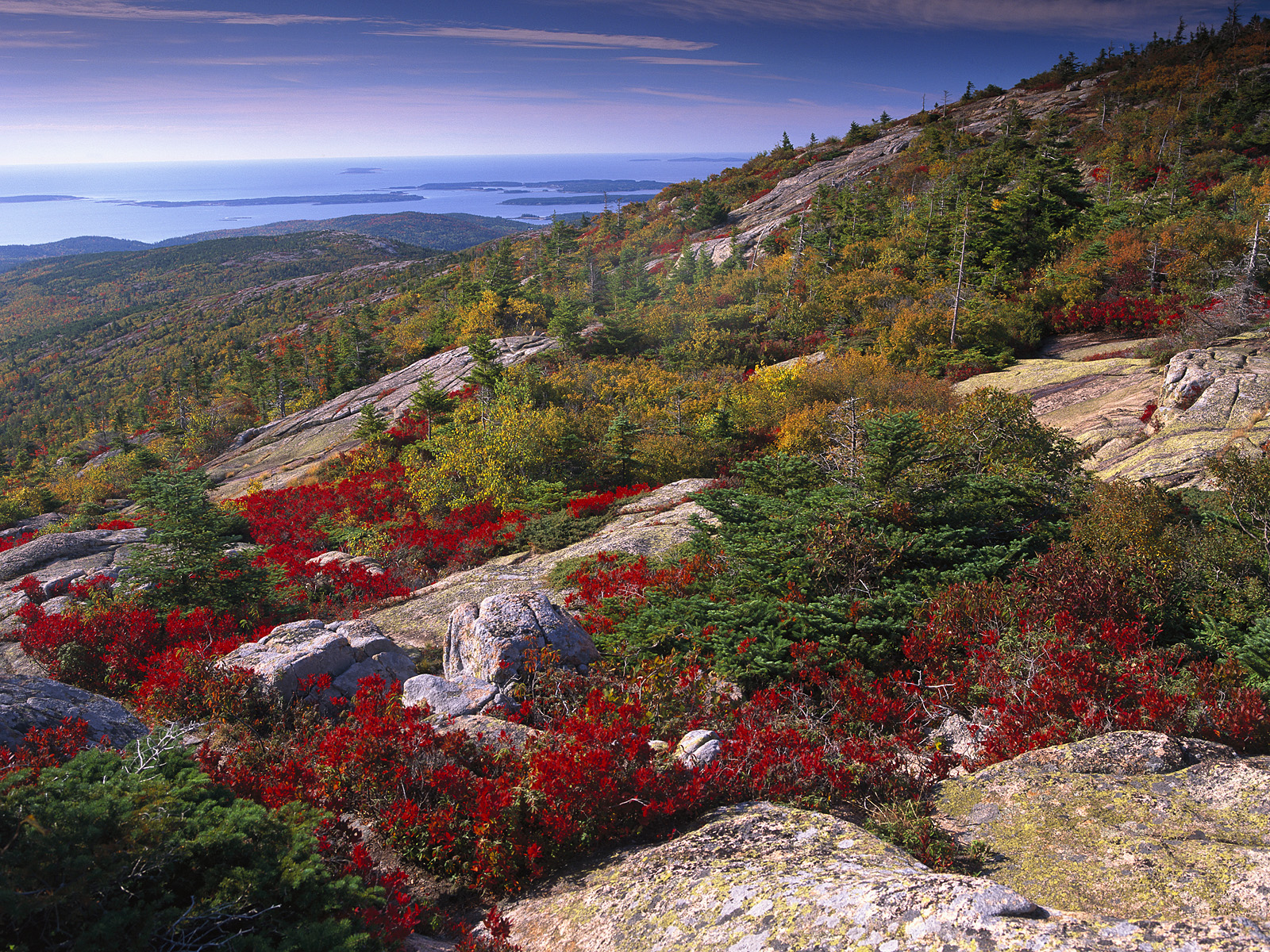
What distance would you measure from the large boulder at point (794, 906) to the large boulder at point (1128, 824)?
50 centimetres

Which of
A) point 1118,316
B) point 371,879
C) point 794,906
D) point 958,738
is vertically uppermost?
point 1118,316

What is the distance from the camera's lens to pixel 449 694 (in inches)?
359

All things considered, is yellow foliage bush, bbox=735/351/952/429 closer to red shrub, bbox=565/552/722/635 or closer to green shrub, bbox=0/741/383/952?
red shrub, bbox=565/552/722/635

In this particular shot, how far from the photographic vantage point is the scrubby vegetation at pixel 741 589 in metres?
5.54

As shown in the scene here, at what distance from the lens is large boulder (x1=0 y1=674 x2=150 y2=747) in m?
6.57

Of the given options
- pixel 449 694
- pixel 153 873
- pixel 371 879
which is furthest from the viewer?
pixel 449 694

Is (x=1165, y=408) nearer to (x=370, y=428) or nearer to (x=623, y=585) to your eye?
(x=623, y=585)

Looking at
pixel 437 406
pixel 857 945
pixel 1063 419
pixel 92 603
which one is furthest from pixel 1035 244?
pixel 92 603

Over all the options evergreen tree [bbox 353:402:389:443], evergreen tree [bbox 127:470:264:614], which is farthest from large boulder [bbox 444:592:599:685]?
evergreen tree [bbox 353:402:389:443]

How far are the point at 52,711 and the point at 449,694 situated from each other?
14.9 feet

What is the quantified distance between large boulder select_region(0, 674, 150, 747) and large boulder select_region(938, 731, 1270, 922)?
924 centimetres

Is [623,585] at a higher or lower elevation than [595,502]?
higher

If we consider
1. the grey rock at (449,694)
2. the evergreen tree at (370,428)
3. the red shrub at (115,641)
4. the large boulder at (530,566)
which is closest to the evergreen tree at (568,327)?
the evergreen tree at (370,428)

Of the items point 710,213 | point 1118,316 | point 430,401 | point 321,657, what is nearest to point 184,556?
point 321,657
